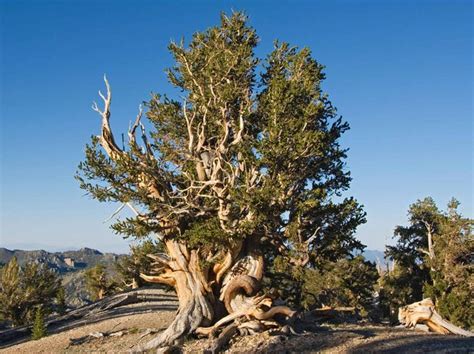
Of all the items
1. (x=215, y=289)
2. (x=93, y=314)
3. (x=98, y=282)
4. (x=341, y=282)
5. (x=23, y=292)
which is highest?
(x=98, y=282)

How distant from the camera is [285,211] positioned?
1733 cm

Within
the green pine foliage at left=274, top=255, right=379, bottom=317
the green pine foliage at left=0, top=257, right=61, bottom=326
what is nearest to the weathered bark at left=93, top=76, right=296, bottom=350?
the green pine foliage at left=0, top=257, right=61, bottom=326

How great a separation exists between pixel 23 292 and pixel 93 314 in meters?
11.6

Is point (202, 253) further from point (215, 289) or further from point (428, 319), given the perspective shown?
point (428, 319)

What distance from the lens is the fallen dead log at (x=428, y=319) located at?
726 inches

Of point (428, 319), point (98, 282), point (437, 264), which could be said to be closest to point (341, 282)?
point (437, 264)

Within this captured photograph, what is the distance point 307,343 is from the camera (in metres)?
14.8

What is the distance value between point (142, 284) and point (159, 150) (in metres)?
28.4

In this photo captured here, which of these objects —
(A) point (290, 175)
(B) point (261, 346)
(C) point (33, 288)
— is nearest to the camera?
(B) point (261, 346)

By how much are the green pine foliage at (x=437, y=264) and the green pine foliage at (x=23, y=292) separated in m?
28.2

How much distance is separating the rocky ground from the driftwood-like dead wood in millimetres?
3888

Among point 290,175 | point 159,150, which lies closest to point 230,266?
point 290,175

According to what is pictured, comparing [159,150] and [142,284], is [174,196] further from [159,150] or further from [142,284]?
[142,284]

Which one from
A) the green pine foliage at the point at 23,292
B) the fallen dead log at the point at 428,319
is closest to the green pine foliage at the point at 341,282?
the green pine foliage at the point at 23,292
